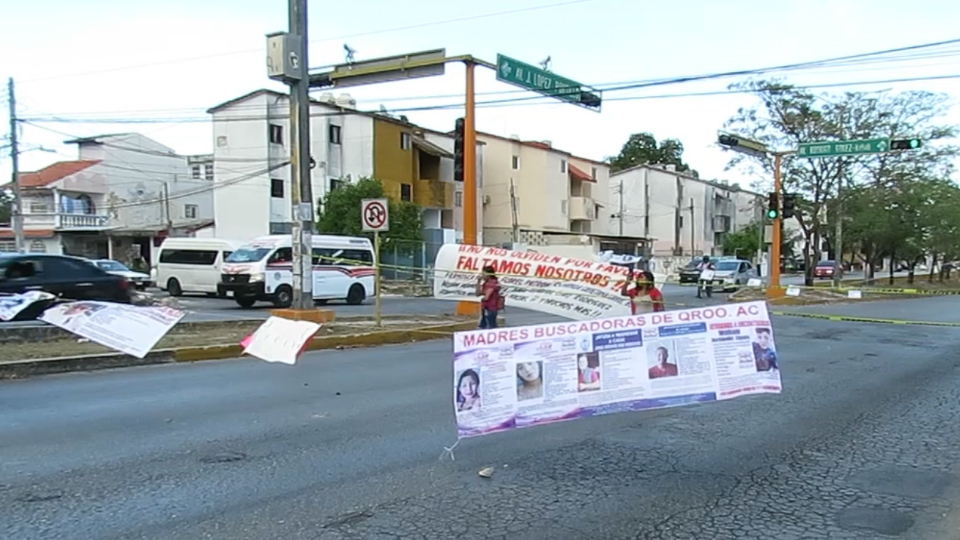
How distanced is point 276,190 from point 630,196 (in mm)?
41016

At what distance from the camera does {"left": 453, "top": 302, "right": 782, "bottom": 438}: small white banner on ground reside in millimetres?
5387

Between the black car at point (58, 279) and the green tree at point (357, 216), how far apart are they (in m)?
20.8

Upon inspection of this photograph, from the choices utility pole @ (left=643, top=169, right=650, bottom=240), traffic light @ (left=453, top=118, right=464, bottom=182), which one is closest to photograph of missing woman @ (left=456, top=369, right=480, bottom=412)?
traffic light @ (left=453, top=118, right=464, bottom=182)

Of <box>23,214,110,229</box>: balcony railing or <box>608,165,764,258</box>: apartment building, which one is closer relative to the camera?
<box>23,214,110,229</box>: balcony railing

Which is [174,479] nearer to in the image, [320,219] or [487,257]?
[487,257]

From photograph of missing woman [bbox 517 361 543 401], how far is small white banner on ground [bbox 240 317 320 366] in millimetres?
2260

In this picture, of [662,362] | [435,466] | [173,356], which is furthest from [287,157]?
[662,362]

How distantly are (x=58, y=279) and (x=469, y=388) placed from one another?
11946mm

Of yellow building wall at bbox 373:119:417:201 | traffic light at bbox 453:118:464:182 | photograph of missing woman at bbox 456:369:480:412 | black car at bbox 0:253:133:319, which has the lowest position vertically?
photograph of missing woman at bbox 456:369:480:412

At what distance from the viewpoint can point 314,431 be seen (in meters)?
6.76

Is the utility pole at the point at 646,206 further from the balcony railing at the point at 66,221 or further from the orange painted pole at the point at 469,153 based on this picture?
the orange painted pole at the point at 469,153

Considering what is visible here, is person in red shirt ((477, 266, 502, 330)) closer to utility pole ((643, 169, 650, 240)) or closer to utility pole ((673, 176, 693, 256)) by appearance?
utility pole ((643, 169, 650, 240))

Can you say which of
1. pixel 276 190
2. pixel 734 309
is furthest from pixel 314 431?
pixel 276 190

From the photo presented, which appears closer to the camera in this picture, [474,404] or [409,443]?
[474,404]
